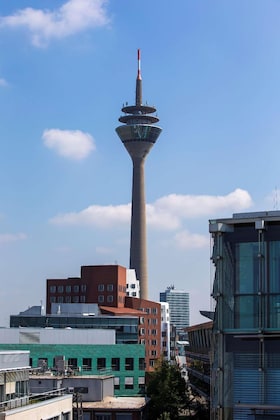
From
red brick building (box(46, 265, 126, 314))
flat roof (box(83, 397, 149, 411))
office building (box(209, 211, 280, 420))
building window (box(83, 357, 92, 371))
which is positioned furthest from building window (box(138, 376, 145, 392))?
office building (box(209, 211, 280, 420))

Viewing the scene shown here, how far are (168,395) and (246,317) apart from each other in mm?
45478

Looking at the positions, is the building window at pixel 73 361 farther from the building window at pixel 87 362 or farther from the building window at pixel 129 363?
the building window at pixel 129 363

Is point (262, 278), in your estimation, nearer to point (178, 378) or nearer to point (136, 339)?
point (178, 378)

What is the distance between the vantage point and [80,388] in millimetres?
65125

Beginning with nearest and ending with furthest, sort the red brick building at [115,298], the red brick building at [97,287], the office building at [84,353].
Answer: the office building at [84,353] < the red brick building at [115,298] < the red brick building at [97,287]

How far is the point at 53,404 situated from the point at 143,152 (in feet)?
503

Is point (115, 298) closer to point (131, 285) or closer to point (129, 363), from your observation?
point (131, 285)

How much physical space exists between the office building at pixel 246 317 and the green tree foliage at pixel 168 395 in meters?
42.3

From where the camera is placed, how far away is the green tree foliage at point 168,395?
6562 cm

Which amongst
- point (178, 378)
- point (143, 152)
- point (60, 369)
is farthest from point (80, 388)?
point (143, 152)

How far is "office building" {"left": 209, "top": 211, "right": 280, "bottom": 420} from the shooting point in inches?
858

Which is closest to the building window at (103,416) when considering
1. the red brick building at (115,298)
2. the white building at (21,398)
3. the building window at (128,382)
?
the white building at (21,398)

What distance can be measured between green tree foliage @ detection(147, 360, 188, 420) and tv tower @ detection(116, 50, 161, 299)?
107703 mm

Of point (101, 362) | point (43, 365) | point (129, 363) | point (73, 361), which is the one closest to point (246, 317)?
point (43, 365)
